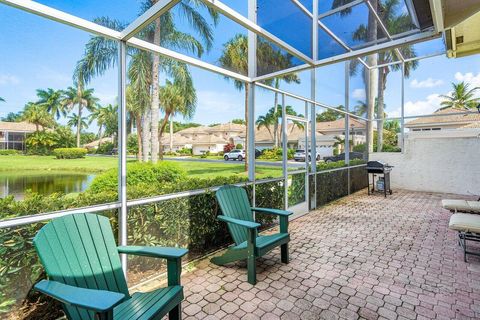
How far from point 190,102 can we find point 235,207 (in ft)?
12.8

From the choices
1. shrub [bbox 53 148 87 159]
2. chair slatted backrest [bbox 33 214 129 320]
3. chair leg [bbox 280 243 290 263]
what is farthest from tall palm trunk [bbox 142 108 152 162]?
chair leg [bbox 280 243 290 263]

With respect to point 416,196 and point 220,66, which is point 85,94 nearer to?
point 220,66

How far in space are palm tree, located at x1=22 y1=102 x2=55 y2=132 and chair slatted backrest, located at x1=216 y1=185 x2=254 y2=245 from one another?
1924mm

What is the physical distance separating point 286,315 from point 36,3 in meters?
3.38

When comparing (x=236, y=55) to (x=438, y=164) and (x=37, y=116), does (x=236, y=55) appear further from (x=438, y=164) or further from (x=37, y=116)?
(x=438, y=164)

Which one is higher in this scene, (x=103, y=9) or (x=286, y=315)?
(x=103, y=9)

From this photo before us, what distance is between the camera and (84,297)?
1.29m

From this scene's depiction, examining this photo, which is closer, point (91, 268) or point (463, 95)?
point (91, 268)

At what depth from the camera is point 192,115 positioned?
21.5 feet

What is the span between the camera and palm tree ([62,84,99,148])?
2.48 m

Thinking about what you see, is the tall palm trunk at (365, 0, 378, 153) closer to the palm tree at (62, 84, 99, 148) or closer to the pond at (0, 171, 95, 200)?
the palm tree at (62, 84, 99, 148)

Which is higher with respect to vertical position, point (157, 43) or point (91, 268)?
point (157, 43)

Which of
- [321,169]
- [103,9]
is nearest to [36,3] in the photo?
[103,9]

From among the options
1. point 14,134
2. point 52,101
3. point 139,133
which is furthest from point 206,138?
point 14,134
